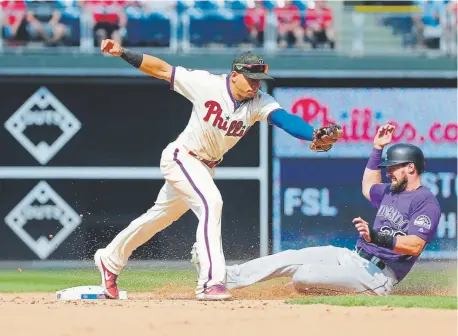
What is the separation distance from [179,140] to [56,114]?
19.9ft

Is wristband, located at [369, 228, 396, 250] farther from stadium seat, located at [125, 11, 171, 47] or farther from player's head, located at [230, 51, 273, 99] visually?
stadium seat, located at [125, 11, 171, 47]

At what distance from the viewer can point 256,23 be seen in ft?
47.9

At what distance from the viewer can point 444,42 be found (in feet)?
47.9

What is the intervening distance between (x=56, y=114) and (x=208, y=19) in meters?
2.42

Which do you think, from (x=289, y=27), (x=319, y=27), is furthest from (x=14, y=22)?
(x=319, y=27)

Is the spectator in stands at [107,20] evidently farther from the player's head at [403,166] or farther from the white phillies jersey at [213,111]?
the player's head at [403,166]

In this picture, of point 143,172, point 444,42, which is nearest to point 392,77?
point 444,42

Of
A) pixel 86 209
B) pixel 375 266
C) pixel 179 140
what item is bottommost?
pixel 86 209

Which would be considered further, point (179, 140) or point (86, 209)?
point (86, 209)

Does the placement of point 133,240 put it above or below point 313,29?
below

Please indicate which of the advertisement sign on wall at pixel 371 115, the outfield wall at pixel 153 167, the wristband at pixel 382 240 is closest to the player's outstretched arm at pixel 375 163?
the wristband at pixel 382 240

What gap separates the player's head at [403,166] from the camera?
8.58 meters

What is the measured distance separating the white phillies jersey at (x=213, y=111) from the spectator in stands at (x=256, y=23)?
638 cm

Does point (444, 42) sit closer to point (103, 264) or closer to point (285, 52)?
point (285, 52)
